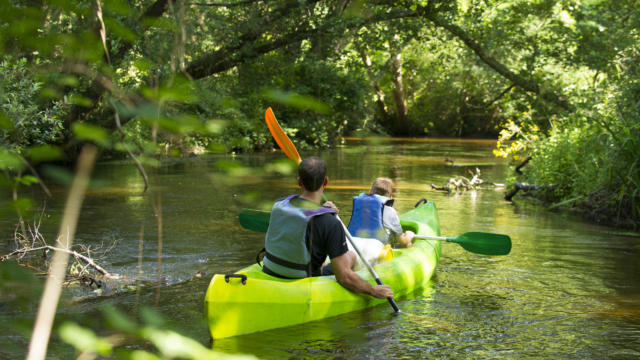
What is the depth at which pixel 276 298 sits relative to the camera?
4590mm

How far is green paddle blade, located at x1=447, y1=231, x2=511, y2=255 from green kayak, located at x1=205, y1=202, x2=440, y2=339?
0.84 m

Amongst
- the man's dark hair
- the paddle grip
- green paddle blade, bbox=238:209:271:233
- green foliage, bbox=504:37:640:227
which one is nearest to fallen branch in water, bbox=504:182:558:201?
green foliage, bbox=504:37:640:227

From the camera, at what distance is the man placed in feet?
13.9

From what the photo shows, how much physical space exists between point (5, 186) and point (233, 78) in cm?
1074

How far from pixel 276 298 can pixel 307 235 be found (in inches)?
19.5

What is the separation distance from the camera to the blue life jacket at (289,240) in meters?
4.41

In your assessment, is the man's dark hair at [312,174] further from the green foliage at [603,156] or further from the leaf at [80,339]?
the green foliage at [603,156]

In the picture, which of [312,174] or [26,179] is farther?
[312,174]

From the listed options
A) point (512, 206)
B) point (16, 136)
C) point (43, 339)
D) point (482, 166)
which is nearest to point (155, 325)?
point (43, 339)

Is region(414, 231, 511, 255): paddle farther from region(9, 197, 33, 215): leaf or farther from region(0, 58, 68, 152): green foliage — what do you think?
region(9, 197, 33, 215): leaf

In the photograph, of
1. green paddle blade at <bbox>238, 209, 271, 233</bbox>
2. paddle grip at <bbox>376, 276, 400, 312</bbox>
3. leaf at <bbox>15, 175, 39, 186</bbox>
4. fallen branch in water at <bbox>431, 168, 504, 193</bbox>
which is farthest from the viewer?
fallen branch in water at <bbox>431, 168, 504, 193</bbox>

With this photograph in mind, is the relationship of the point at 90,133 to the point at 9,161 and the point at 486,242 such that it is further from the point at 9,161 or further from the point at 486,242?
the point at 486,242

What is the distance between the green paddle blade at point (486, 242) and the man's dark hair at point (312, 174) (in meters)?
2.49

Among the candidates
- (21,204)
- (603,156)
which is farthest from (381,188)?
(603,156)
